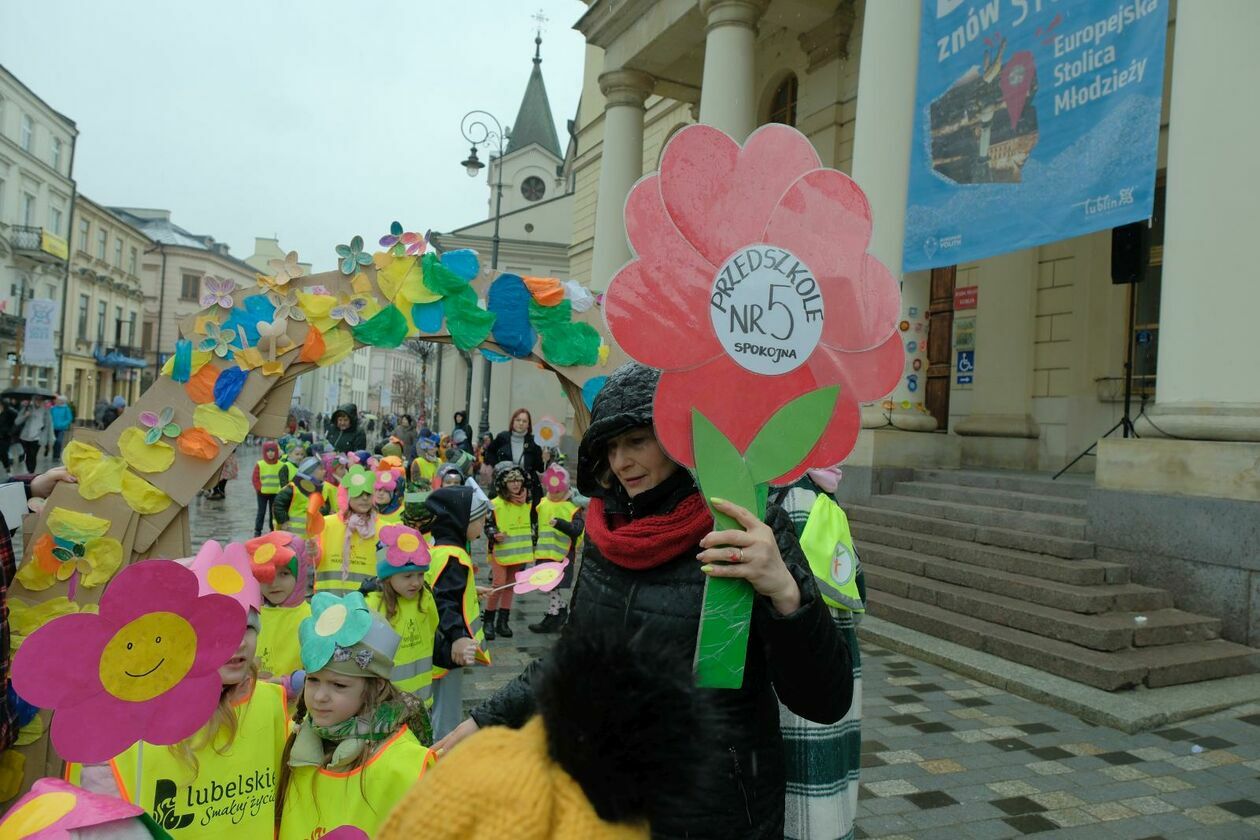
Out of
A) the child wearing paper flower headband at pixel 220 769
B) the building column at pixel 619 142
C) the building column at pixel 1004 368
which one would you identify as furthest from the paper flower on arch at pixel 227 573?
the building column at pixel 619 142

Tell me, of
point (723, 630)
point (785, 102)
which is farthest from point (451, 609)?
point (785, 102)

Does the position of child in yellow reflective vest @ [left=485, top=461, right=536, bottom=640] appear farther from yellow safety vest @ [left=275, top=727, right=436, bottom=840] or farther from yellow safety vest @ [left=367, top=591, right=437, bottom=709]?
yellow safety vest @ [left=275, top=727, right=436, bottom=840]

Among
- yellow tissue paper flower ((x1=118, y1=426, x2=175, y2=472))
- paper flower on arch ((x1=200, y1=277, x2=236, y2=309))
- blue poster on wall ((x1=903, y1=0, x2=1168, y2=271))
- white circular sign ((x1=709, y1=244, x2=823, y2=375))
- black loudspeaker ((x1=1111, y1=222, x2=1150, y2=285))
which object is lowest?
yellow tissue paper flower ((x1=118, y1=426, x2=175, y2=472))

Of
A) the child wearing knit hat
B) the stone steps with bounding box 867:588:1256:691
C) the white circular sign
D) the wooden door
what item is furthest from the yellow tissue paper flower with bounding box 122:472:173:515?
the wooden door

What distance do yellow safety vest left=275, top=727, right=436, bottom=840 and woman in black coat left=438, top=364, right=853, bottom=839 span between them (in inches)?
27.5

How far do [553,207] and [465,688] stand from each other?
37.9 m

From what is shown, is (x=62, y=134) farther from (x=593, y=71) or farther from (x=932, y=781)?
A: (x=932, y=781)

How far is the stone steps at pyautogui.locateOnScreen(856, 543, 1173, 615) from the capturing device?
620cm

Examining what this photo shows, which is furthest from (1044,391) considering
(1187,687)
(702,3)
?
(702,3)

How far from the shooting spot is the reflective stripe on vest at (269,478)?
1145 cm

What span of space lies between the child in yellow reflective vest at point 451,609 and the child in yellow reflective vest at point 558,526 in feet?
9.50

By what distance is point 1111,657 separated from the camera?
5633 mm

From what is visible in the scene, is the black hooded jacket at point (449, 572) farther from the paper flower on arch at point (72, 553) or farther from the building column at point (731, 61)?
the building column at point (731, 61)

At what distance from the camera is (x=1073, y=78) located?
7.35 meters
